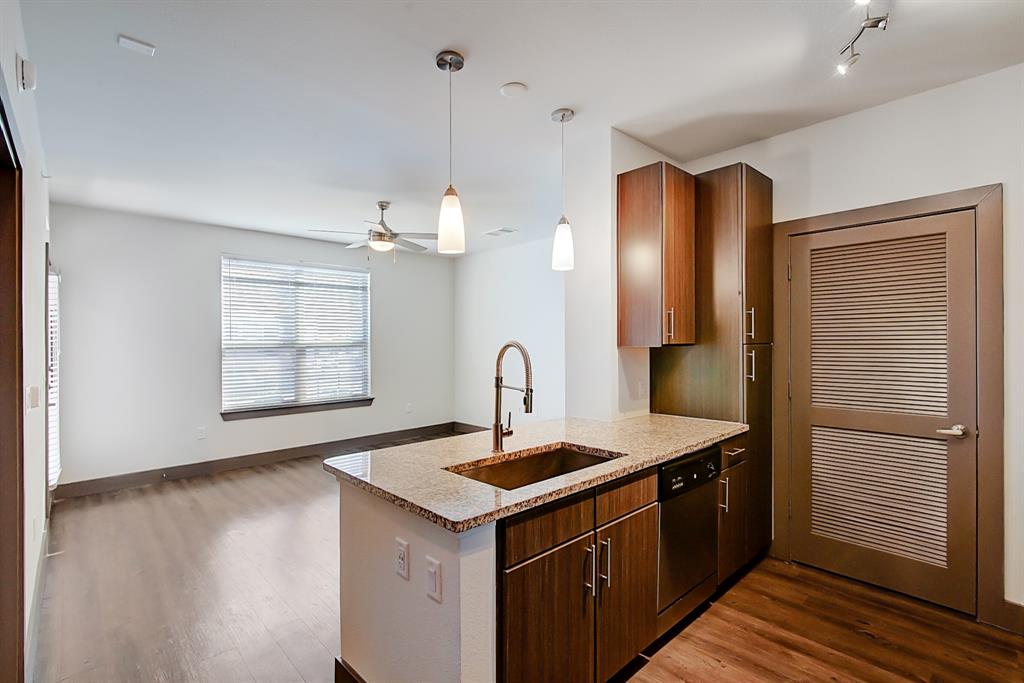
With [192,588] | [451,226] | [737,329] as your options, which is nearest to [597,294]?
[737,329]

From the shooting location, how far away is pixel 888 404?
9.00 feet

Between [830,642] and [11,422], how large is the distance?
349 centimetres

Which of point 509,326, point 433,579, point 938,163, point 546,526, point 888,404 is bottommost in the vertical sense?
point 433,579

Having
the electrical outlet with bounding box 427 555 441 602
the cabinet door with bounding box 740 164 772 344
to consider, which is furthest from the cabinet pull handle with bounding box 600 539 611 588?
the cabinet door with bounding box 740 164 772 344

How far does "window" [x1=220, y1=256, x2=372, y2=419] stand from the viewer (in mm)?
5594

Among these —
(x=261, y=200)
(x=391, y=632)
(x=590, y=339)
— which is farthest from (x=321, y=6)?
(x=261, y=200)

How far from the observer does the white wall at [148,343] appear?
15.2 feet

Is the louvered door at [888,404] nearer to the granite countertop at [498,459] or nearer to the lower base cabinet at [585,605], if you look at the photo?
the granite countertop at [498,459]

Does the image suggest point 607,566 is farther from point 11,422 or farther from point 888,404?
point 11,422

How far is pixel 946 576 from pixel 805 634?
34.6 inches

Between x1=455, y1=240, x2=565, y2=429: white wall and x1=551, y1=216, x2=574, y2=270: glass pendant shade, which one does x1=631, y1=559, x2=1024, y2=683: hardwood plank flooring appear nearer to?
x1=551, y1=216, x2=574, y2=270: glass pendant shade

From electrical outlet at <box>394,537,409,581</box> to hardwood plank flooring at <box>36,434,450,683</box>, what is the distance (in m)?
0.91

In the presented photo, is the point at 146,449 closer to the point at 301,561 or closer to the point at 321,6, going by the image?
the point at 301,561

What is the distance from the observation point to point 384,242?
4.54 meters
